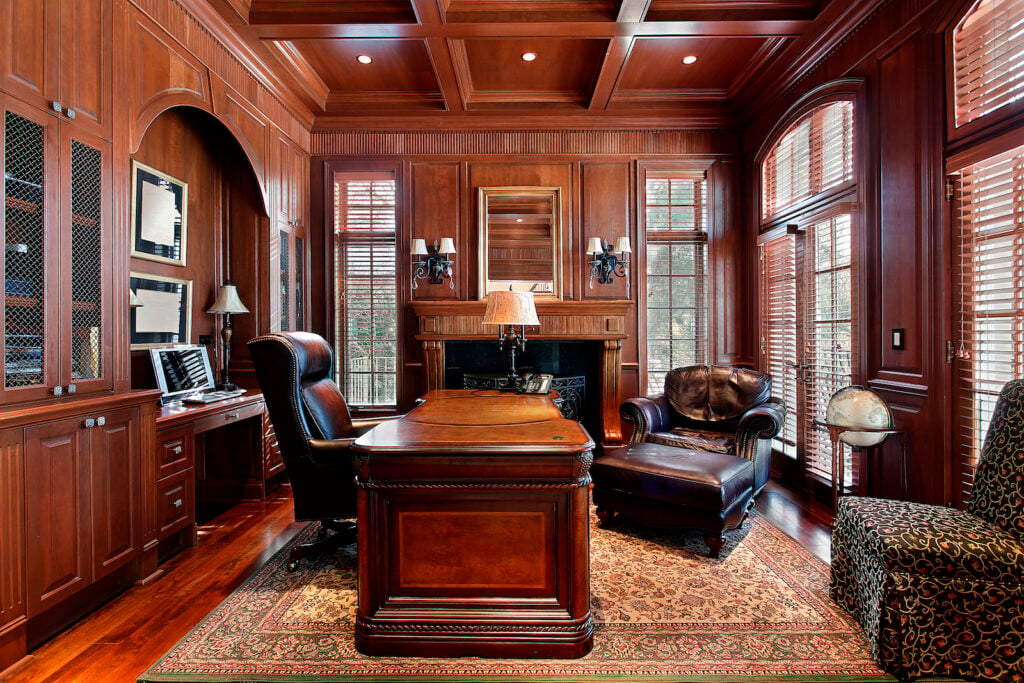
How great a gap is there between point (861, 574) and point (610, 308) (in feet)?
9.24

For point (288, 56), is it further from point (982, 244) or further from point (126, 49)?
point (982, 244)

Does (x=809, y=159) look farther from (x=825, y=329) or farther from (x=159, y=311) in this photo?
(x=159, y=311)

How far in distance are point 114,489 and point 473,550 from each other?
1715 millimetres

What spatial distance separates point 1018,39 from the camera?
2.20m

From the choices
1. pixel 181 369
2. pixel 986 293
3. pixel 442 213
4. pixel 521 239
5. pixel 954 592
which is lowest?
pixel 954 592

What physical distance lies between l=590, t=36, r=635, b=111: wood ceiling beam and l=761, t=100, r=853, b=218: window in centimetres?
141

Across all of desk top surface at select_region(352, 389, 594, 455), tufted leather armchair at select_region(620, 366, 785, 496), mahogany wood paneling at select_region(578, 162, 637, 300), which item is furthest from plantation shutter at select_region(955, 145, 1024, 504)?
mahogany wood paneling at select_region(578, 162, 637, 300)

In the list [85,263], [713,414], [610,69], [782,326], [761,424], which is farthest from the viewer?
[782,326]

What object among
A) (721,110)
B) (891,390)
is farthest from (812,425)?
(721,110)

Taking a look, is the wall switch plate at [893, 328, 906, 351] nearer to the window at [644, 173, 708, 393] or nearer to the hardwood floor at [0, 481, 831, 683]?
the hardwood floor at [0, 481, 831, 683]

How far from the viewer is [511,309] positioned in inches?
116

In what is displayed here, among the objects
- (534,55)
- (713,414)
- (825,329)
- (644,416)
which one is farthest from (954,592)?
(534,55)

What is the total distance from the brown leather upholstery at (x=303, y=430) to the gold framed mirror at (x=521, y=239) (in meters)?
2.40

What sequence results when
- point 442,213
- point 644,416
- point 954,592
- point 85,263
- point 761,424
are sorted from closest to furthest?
point 954,592
point 85,263
point 761,424
point 644,416
point 442,213
